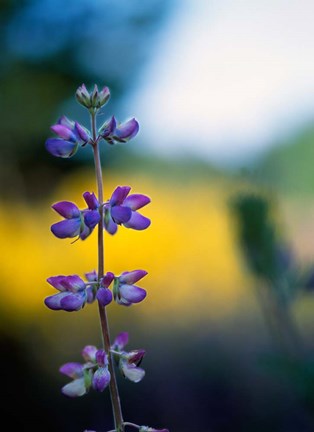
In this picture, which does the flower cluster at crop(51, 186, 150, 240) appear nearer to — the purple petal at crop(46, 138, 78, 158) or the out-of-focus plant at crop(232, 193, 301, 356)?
the purple petal at crop(46, 138, 78, 158)

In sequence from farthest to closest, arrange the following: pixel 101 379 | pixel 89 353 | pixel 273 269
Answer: pixel 273 269, pixel 89 353, pixel 101 379

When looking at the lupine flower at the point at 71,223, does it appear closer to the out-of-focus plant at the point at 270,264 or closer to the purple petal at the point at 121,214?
the purple petal at the point at 121,214

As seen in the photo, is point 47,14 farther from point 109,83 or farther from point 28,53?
point 109,83

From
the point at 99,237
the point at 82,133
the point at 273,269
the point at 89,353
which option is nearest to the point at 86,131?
the point at 82,133

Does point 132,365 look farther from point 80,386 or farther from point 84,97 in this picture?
point 84,97

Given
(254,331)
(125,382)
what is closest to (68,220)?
(125,382)

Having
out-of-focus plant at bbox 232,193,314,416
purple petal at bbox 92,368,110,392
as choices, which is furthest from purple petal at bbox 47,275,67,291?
out-of-focus plant at bbox 232,193,314,416
